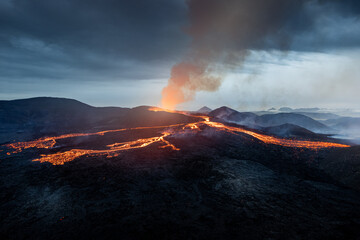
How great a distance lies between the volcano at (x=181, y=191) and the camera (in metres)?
12.1

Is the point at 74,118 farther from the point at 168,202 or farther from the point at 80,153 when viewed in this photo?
the point at 168,202

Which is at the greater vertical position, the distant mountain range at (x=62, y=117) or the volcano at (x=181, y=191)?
the distant mountain range at (x=62, y=117)

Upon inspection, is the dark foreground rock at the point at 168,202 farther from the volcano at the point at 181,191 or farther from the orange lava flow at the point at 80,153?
the orange lava flow at the point at 80,153

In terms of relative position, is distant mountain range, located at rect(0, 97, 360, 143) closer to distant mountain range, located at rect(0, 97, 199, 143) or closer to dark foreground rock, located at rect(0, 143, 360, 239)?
distant mountain range, located at rect(0, 97, 199, 143)

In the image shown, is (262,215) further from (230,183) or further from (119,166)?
(119,166)

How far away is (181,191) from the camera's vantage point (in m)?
Result: 17.1

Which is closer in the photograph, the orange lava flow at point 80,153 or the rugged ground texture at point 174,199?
the rugged ground texture at point 174,199

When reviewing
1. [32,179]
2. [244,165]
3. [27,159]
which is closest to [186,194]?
[244,165]

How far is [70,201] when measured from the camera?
15062 mm

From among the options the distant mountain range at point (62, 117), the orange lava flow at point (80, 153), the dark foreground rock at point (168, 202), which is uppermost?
the distant mountain range at point (62, 117)

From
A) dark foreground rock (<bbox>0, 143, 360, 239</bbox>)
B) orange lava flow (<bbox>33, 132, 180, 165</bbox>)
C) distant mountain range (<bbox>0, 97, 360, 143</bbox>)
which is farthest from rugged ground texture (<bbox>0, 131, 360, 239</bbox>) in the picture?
distant mountain range (<bbox>0, 97, 360, 143</bbox>)

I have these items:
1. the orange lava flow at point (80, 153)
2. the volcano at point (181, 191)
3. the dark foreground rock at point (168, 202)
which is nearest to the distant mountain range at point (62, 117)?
the orange lava flow at point (80, 153)

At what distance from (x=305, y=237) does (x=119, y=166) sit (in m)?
18.3

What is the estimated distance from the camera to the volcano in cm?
1207
